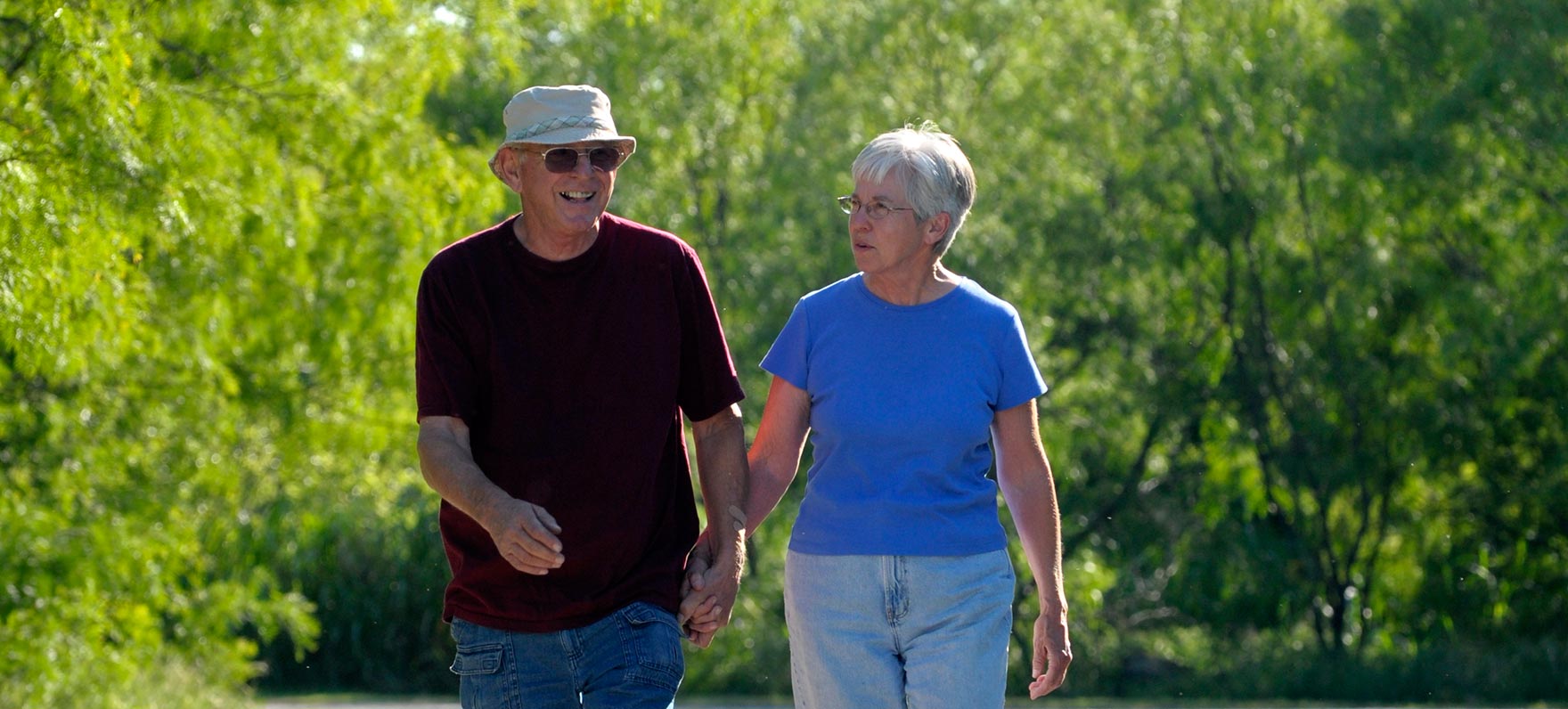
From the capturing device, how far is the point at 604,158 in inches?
153

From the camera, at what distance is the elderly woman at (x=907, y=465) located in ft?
13.5

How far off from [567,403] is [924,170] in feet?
3.14

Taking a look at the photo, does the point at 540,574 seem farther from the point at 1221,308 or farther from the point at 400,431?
the point at 1221,308

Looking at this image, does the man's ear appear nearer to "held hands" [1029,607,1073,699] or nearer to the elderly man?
the elderly man

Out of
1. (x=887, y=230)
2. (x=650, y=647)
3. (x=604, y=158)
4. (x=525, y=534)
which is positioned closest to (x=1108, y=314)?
(x=887, y=230)

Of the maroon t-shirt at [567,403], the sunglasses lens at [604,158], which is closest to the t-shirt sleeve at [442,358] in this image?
the maroon t-shirt at [567,403]

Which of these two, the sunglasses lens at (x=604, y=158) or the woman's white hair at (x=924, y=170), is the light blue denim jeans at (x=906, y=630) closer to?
the woman's white hair at (x=924, y=170)

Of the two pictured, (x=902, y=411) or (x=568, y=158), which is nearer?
(x=568, y=158)

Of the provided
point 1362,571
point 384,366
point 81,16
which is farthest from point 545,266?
point 1362,571

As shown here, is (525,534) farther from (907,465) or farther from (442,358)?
(907,465)

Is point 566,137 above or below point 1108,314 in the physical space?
above

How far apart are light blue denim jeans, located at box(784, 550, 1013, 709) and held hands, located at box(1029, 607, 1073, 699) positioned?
10 cm

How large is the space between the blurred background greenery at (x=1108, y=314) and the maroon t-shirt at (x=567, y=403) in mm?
7668

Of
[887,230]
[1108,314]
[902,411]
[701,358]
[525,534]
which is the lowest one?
[525,534]
